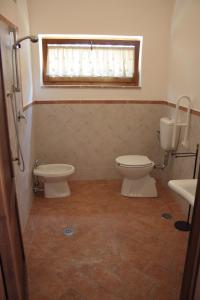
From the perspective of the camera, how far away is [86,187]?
3346 mm

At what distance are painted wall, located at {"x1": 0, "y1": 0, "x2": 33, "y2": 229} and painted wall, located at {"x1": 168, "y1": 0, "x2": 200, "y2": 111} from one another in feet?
5.74

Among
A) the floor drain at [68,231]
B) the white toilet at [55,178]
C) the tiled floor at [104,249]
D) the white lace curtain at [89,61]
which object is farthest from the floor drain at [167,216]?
the white lace curtain at [89,61]

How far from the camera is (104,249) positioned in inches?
83.4

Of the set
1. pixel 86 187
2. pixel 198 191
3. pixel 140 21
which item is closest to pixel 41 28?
pixel 140 21

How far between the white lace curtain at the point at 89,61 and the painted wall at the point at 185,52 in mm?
573

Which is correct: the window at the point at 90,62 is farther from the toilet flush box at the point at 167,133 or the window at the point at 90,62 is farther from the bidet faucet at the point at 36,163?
the bidet faucet at the point at 36,163

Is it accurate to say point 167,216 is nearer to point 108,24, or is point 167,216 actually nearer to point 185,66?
point 185,66

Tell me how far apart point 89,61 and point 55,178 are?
5.21ft

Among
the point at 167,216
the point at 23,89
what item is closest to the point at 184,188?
the point at 167,216

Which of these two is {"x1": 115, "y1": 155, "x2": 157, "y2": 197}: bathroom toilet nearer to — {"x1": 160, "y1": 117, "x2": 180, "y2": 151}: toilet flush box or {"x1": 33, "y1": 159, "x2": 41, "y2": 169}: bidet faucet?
{"x1": 160, "y1": 117, "x2": 180, "y2": 151}: toilet flush box

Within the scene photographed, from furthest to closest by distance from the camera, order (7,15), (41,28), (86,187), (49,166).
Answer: (86,187) → (49,166) → (41,28) → (7,15)

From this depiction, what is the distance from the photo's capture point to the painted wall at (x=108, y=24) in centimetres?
288

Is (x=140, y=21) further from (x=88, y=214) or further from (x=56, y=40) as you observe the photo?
(x=88, y=214)

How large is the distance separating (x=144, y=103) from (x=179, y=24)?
3.32 feet
